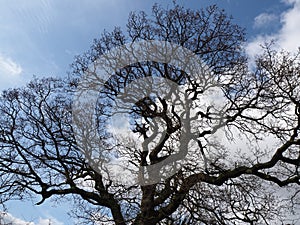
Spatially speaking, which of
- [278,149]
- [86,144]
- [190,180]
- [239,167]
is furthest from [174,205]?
[86,144]

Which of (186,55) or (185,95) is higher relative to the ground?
(186,55)

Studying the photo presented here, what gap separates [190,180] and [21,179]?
6.41m

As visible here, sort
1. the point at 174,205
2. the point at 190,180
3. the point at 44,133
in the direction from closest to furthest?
1. the point at 190,180
2. the point at 174,205
3. the point at 44,133

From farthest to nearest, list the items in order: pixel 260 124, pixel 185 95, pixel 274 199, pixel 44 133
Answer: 1. pixel 44 133
2. pixel 185 95
3. pixel 260 124
4. pixel 274 199

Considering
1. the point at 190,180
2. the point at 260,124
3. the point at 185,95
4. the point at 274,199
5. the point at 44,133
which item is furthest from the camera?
the point at 44,133

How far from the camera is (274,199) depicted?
8.27 meters

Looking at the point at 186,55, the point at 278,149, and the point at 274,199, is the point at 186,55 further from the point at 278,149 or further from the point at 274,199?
the point at 274,199

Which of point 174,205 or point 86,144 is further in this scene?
point 86,144

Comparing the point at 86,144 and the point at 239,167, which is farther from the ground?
the point at 86,144

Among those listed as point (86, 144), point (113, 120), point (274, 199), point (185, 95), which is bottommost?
point (274, 199)

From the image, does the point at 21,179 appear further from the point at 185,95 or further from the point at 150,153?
the point at 185,95

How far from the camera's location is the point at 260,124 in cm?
985

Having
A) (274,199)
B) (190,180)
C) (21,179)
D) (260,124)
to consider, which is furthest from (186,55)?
(21,179)

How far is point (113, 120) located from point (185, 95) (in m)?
2.44
